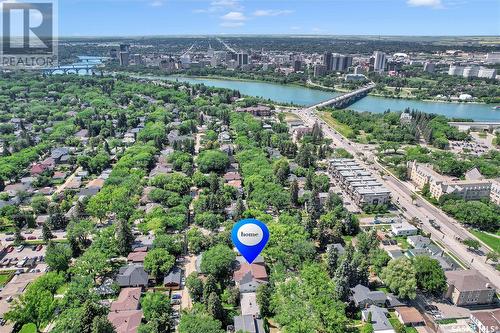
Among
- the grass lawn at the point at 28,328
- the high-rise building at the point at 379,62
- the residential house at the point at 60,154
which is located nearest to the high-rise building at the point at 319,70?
the high-rise building at the point at 379,62

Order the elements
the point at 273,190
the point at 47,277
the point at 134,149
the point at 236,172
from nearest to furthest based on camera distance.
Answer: the point at 47,277
the point at 273,190
the point at 236,172
the point at 134,149

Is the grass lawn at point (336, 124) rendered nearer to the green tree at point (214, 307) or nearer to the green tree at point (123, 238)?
the green tree at point (123, 238)

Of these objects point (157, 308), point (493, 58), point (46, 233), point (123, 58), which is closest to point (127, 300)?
point (157, 308)

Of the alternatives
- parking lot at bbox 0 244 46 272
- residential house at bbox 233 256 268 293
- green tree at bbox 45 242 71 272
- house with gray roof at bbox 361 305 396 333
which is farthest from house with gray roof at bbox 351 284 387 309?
parking lot at bbox 0 244 46 272

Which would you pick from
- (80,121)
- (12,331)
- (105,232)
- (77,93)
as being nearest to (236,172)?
(105,232)

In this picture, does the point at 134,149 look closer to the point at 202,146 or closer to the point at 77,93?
the point at 202,146

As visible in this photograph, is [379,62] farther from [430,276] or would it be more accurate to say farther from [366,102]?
[430,276]
